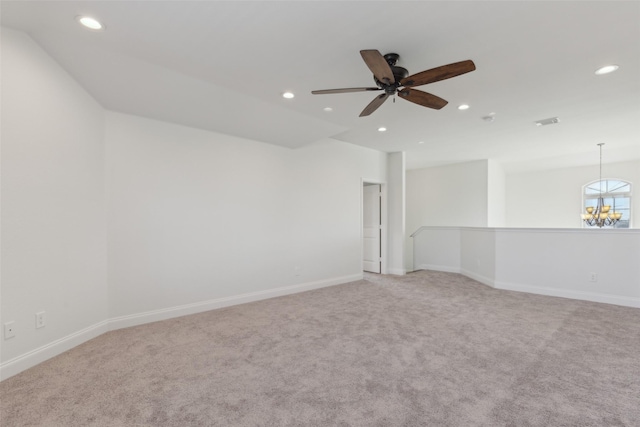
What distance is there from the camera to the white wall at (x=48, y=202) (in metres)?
2.22

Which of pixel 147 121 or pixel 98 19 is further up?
pixel 98 19

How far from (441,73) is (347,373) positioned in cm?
245

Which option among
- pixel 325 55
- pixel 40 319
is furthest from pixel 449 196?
pixel 40 319

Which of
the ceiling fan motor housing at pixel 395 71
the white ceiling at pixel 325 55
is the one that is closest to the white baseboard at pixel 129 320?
the white ceiling at pixel 325 55

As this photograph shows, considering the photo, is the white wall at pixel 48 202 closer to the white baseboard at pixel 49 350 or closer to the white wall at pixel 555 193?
the white baseboard at pixel 49 350

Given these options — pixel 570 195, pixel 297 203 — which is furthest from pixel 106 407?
pixel 570 195

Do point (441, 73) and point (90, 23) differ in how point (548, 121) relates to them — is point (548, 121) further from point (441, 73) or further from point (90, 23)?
point (90, 23)

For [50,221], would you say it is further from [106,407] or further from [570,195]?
[570,195]

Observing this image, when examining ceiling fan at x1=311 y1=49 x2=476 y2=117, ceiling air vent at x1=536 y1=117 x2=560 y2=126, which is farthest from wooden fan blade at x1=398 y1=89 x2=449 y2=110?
ceiling air vent at x1=536 y1=117 x2=560 y2=126

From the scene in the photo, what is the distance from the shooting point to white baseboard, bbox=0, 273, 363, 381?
232 centimetres

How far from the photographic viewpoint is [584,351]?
8.87 ft

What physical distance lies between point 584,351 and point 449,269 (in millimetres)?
4480

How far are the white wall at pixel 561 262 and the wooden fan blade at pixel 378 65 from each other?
4.19 metres

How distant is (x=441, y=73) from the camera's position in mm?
2219
